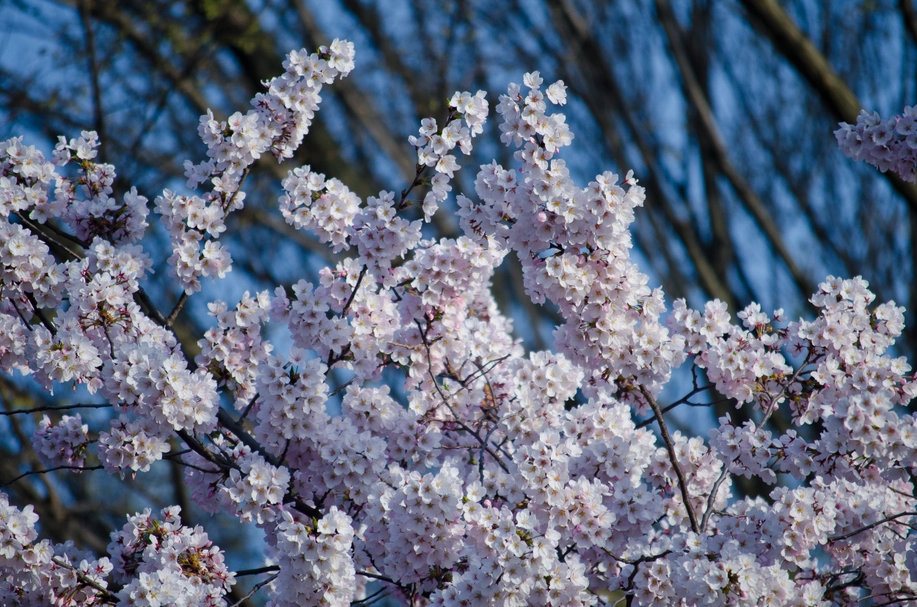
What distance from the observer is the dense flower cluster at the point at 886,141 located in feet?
11.0

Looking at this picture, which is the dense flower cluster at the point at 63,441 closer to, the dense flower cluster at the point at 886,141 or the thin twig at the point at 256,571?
the thin twig at the point at 256,571

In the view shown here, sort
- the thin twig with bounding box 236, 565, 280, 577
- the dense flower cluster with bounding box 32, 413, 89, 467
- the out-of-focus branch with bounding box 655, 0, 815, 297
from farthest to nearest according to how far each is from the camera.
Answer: the out-of-focus branch with bounding box 655, 0, 815, 297 < the dense flower cluster with bounding box 32, 413, 89, 467 < the thin twig with bounding box 236, 565, 280, 577

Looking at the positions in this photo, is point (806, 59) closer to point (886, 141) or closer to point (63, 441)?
point (886, 141)

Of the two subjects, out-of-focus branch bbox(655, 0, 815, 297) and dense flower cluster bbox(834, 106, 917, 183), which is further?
out-of-focus branch bbox(655, 0, 815, 297)

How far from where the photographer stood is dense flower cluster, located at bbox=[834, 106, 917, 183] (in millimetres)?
3348

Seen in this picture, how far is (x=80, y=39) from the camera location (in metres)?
7.66

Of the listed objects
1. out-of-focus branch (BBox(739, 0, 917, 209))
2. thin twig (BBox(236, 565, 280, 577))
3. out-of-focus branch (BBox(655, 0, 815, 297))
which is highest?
out-of-focus branch (BBox(655, 0, 815, 297))

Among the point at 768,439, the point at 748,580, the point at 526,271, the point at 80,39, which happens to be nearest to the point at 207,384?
the point at 526,271

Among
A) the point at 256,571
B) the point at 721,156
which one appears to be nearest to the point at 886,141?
the point at 256,571

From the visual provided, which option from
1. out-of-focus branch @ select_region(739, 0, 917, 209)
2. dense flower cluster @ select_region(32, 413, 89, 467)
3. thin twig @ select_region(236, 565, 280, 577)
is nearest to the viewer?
thin twig @ select_region(236, 565, 280, 577)

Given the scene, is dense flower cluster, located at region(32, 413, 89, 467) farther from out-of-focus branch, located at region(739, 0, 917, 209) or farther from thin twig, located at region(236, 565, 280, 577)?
out-of-focus branch, located at region(739, 0, 917, 209)

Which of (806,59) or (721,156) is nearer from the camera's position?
(806,59)

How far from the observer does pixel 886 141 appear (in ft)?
11.1

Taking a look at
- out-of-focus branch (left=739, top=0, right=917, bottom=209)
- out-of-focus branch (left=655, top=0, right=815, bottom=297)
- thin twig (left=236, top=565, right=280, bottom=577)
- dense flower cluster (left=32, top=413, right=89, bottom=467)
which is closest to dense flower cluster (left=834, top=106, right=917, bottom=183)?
out-of-focus branch (left=739, top=0, right=917, bottom=209)
